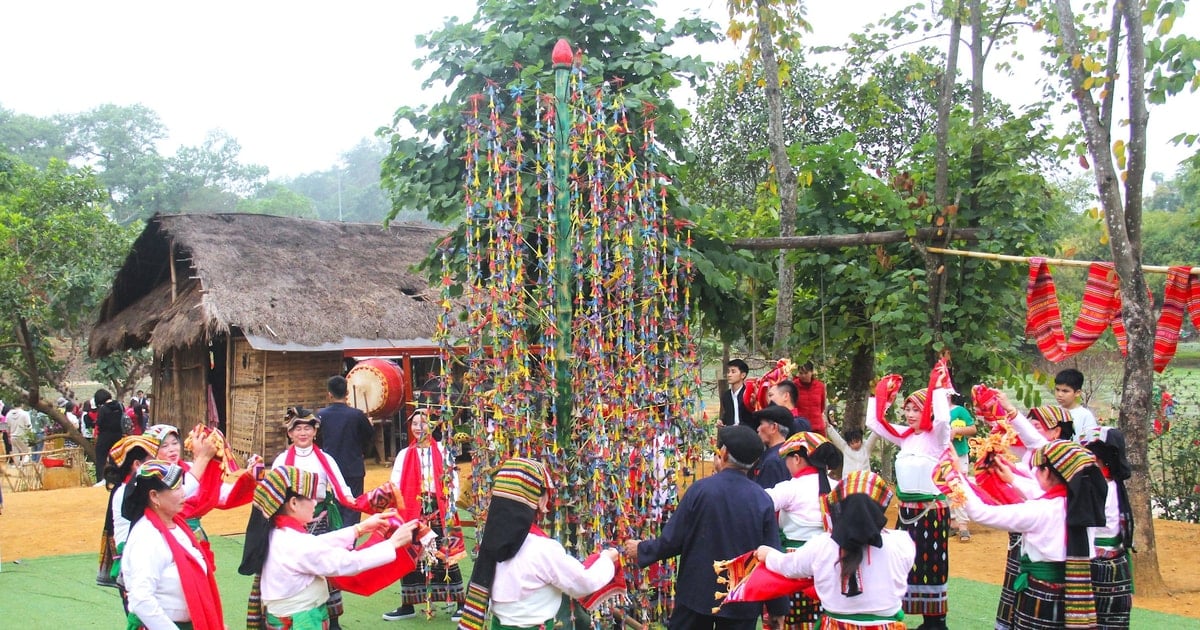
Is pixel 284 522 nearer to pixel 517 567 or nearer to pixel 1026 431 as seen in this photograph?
pixel 517 567

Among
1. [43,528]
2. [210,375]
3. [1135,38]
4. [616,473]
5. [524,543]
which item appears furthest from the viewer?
[210,375]

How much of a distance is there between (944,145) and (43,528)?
9.34 m

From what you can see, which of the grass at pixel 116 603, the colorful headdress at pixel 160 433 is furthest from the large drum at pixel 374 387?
the colorful headdress at pixel 160 433

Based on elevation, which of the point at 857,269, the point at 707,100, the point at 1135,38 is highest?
the point at 707,100

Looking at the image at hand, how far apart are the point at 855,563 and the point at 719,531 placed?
583 mm

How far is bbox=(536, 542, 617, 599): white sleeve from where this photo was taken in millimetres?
3854

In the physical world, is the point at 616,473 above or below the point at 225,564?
above

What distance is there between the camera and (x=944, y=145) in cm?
830

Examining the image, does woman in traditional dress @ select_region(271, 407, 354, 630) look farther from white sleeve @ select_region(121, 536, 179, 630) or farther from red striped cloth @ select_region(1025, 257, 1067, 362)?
red striped cloth @ select_region(1025, 257, 1067, 362)

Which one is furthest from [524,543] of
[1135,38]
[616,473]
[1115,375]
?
[1115,375]

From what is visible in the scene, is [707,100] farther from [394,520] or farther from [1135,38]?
[394,520]

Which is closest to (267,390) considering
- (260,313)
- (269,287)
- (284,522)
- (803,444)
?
(260,313)

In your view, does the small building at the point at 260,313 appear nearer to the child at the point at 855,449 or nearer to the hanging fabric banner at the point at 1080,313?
the child at the point at 855,449

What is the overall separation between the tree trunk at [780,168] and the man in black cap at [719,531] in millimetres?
4700
